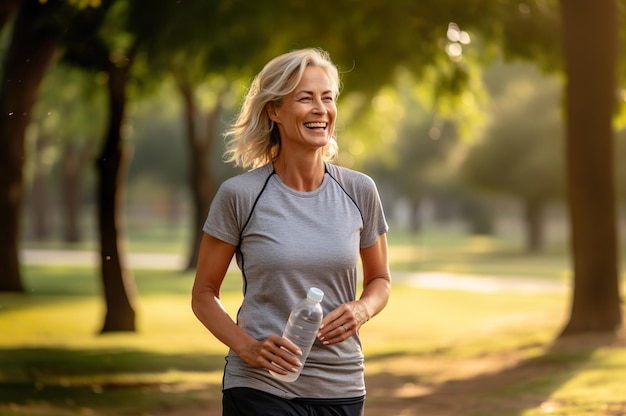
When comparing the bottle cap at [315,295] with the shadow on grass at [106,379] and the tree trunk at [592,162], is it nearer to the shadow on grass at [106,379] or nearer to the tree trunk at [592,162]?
the shadow on grass at [106,379]

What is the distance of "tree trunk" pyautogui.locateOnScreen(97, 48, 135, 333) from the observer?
17.5 meters

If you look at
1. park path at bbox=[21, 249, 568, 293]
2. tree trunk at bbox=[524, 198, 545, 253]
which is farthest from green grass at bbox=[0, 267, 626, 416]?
tree trunk at bbox=[524, 198, 545, 253]

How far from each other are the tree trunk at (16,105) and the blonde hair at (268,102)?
42.9 feet

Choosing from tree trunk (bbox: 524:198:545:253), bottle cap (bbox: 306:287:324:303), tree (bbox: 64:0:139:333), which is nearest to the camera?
bottle cap (bbox: 306:287:324:303)

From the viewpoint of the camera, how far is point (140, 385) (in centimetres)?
1317

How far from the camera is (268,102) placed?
4121mm

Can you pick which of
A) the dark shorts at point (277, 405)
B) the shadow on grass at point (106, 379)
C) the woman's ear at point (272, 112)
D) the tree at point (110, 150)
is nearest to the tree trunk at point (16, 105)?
the tree at point (110, 150)

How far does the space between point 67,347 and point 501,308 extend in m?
11.2

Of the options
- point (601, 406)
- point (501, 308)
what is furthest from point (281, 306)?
point (501, 308)

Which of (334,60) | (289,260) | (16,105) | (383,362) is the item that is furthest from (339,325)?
(16,105)

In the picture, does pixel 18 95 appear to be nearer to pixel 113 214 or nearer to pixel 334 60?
pixel 113 214

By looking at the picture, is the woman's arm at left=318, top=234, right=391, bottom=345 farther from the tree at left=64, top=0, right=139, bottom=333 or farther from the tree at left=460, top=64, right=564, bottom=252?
the tree at left=460, top=64, right=564, bottom=252

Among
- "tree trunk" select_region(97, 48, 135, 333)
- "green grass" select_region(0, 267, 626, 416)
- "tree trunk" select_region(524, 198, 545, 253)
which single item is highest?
"tree trunk" select_region(97, 48, 135, 333)

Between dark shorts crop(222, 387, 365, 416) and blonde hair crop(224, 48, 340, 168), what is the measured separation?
2.75ft
